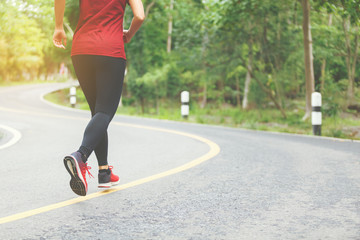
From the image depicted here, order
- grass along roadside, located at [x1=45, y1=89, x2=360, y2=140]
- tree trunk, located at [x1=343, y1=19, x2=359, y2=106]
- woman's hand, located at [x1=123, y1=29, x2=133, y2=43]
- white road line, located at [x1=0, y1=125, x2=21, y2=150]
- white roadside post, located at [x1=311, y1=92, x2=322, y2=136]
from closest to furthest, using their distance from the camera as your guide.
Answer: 1. woman's hand, located at [x1=123, y1=29, x2=133, y2=43]
2. white road line, located at [x1=0, y1=125, x2=21, y2=150]
3. white roadside post, located at [x1=311, y1=92, x2=322, y2=136]
4. grass along roadside, located at [x1=45, y1=89, x2=360, y2=140]
5. tree trunk, located at [x1=343, y1=19, x2=359, y2=106]

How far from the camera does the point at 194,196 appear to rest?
3857mm

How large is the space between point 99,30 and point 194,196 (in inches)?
64.0

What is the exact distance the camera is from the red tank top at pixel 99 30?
A: 3803mm

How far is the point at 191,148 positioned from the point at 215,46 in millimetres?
9376

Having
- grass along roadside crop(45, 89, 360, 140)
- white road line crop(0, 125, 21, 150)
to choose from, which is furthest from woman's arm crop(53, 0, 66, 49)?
grass along roadside crop(45, 89, 360, 140)

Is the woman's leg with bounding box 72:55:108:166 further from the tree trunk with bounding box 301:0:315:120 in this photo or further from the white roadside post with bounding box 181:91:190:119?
the tree trunk with bounding box 301:0:315:120

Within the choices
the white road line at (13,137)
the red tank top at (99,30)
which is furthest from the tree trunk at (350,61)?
the red tank top at (99,30)

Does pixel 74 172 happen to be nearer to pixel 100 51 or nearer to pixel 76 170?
pixel 76 170

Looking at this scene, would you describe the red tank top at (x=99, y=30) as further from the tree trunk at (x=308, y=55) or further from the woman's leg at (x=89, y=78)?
the tree trunk at (x=308, y=55)

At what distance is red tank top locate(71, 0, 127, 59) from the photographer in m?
3.80

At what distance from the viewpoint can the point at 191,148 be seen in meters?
7.24

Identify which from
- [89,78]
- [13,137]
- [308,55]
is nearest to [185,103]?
[308,55]

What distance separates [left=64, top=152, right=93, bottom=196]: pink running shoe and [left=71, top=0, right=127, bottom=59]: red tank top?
3.02ft

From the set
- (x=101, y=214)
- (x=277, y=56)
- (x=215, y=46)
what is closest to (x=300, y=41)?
(x=277, y=56)
